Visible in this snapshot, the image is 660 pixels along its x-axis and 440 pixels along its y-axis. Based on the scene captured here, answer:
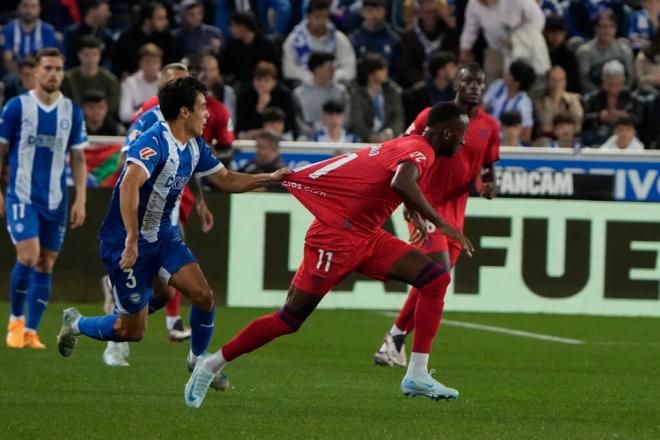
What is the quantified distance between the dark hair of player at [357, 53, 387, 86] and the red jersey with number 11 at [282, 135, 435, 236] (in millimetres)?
9612

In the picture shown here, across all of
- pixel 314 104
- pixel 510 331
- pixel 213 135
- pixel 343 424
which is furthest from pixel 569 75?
pixel 343 424

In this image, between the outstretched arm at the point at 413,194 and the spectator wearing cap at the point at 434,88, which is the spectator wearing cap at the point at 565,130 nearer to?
the spectator wearing cap at the point at 434,88

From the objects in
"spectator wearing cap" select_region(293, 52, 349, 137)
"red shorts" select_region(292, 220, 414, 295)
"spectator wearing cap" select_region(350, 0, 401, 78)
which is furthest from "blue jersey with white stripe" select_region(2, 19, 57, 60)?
"red shorts" select_region(292, 220, 414, 295)

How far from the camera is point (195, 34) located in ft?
63.5

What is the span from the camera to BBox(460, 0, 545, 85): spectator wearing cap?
1911 cm

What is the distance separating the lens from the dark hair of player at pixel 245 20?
62.2ft

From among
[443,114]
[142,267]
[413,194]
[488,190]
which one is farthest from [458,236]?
[488,190]

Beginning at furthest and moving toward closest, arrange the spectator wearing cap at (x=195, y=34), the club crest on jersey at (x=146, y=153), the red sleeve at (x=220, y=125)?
the spectator wearing cap at (x=195, y=34)
the red sleeve at (x=220, y=125)
the club crest on jersey at (x=146, y=153)

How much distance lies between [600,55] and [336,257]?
11780 mm

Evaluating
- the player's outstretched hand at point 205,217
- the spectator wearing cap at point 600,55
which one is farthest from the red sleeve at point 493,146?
the spectator wearing cap at point 600,55

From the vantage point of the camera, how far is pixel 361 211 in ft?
29.2

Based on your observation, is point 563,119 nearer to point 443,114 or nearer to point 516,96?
point 516,96

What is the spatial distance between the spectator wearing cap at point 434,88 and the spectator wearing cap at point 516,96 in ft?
1.85

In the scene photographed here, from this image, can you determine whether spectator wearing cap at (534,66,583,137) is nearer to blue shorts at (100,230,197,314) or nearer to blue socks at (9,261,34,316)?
blue socks at (9,261,34,316)
